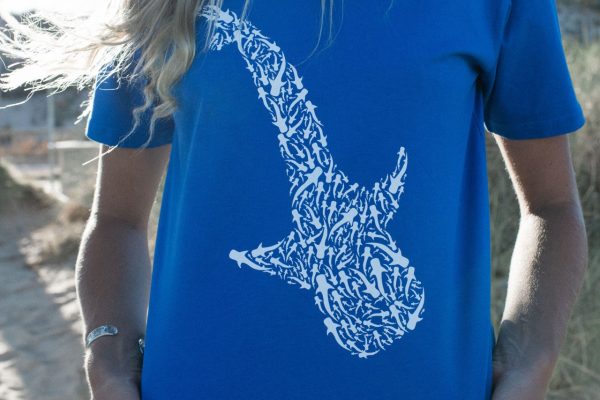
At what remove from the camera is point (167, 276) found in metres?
1.24

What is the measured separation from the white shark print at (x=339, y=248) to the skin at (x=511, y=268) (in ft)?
0.73

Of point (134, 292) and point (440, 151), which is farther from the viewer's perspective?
point (134, 292)

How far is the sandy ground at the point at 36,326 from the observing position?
459cm

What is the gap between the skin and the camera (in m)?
1.28

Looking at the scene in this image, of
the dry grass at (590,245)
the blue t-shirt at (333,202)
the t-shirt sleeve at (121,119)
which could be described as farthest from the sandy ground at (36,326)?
the blue t-shirt at (333,202)

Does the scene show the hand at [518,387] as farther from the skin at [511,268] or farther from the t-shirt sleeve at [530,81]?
the t-shirt sleeve at [530,81]

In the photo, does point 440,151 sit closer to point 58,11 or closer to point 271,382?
point 271,382

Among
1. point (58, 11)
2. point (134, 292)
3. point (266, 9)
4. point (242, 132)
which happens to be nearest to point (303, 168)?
point (242, 132)

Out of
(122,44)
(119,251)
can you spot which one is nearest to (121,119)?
(122,44)

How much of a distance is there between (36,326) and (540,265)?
4.69m

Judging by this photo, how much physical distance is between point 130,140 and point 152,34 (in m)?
0.18

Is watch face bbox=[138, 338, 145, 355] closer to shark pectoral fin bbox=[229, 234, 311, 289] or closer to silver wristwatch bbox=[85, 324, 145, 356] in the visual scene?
silver wristwatch bbox=[85, 324, 145, 356]

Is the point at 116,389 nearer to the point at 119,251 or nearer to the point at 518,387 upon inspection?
the point at 119,251

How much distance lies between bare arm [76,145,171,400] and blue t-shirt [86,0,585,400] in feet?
0.75
